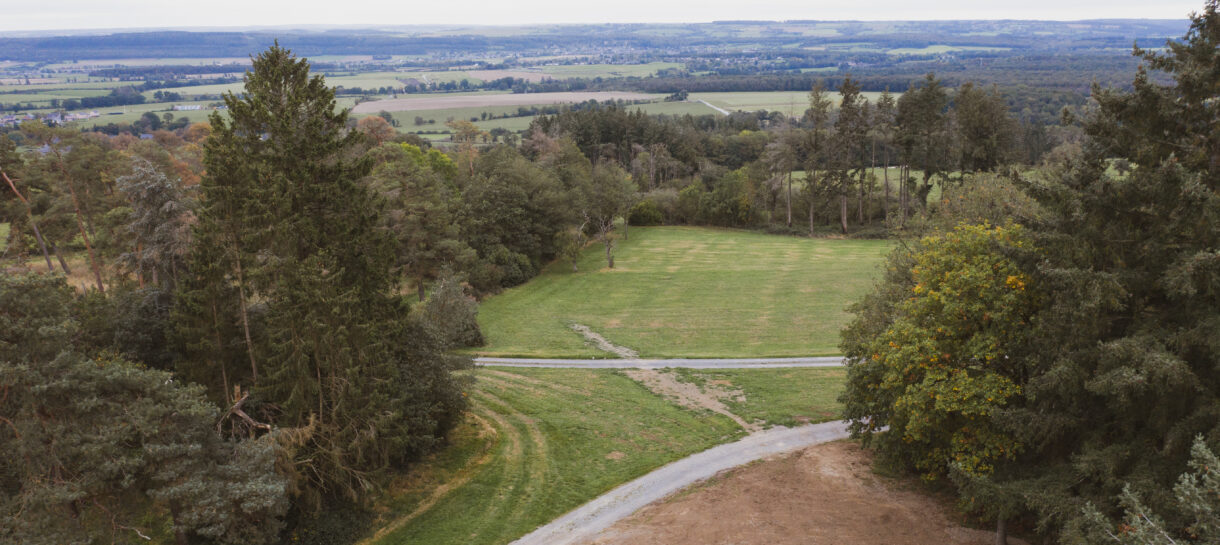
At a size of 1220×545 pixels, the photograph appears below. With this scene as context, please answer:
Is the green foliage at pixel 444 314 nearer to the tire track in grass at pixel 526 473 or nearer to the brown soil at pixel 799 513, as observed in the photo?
the tire track in grass at pixel 526 473

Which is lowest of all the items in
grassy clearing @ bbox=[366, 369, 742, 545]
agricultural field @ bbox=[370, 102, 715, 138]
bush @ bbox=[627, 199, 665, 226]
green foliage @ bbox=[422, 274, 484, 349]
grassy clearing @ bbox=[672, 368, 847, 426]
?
grassy clearing @ bbox=[366, 369, 742, 545]

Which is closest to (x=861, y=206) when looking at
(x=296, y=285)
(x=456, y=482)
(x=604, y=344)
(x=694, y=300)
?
(x=694, y=300)

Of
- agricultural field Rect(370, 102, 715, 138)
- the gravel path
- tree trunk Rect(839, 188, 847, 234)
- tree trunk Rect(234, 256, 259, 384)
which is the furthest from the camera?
agricultural field Rect(370, 102, 715, 138)

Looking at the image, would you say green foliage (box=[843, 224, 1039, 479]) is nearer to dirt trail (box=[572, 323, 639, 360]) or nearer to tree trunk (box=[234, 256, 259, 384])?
dirt trail (box=[572, 323, 639, 360])

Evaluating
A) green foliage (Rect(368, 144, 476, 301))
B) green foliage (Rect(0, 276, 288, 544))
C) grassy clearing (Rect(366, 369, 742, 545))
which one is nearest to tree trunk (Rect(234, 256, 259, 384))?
green foliage (Rect(0, 276, 288, 544))

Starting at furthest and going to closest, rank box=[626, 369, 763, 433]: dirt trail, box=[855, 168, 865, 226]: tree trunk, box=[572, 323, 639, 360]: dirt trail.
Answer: box=[855, 168, 865, 226]: tree trunk < box=[572, 323, 639, 360]: dirt trail < box=[626, 369, 763, 433]: dirt trail

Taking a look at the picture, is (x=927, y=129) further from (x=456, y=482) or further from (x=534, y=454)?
(x=456, y=482)

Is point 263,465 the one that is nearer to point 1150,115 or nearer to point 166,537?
point 166,537
